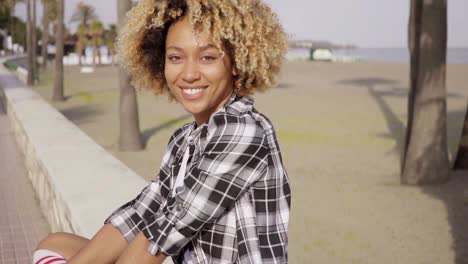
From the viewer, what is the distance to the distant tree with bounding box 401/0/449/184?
6516 mm

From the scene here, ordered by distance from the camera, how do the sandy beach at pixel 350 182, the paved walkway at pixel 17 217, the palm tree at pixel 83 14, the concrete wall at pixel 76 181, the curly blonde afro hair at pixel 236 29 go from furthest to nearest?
1. the palm tree at pixel 83 14
2. the sandy beach at pixel 350 182
3. the paved walkway at pixel 17 217
4. the concrete wall at pixel 76 181
5. the curly blonde afro hair at pixel 236 29

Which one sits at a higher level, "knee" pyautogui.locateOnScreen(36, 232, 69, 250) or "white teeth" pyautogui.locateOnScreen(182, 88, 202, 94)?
"white teeth" pyautogui.locateOnScreen(182, 88, 202, 94)

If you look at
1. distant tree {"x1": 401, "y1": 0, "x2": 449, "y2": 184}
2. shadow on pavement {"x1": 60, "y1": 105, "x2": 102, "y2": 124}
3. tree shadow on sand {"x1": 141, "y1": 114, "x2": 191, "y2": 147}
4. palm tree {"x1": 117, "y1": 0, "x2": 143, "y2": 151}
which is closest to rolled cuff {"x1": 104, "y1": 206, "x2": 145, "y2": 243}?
distant tree {"x1": 401, "y1": 0, "x2": 449, "y2": 184}

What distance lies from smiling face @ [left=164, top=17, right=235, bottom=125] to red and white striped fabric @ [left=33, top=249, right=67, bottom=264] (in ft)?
2.55

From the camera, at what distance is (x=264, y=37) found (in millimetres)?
1751

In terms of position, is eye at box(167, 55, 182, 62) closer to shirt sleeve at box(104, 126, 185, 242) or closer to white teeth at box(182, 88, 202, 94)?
white teeth at box(182, 88, 202, 94)

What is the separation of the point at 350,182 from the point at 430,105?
133 centimetres

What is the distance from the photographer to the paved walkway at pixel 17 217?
13.9 feet

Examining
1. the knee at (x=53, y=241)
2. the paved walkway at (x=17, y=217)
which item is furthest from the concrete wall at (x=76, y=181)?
the knee at (x=53, y=241)

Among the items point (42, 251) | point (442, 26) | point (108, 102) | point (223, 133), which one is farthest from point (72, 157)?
point (108, 102)

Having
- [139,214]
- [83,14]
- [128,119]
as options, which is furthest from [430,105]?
[83,14]

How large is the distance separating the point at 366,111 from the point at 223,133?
13.9m

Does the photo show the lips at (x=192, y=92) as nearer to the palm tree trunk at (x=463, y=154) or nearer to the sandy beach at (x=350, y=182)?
the sandy beach at (x=350, y=182)

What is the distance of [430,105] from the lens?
21.6 ft
